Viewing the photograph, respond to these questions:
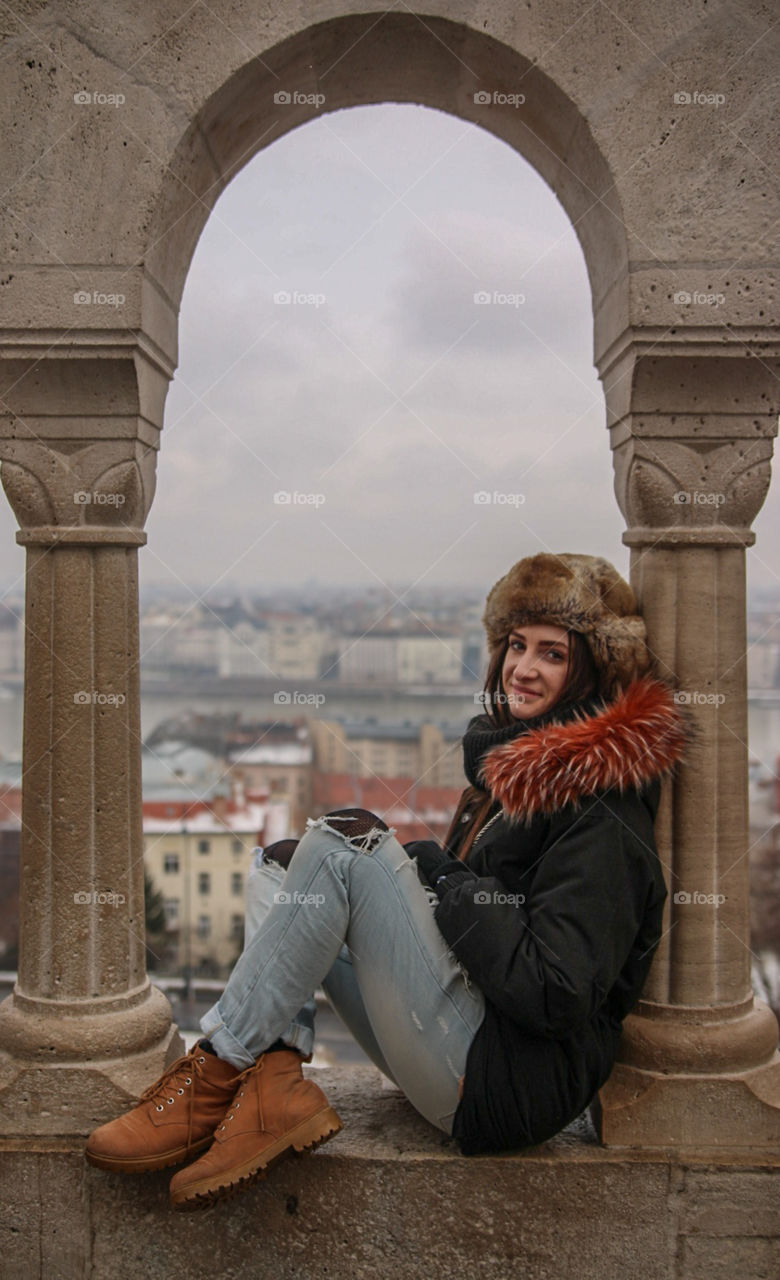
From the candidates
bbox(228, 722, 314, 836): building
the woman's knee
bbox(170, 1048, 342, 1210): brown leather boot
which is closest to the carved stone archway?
bbox(170, 1048, 342, 1210): brown leather boot

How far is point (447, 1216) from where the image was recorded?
2482 millimetres

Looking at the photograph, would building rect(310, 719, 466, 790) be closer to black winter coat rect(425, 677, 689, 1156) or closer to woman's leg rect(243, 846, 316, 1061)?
woman's leg rect(243, 846, 316, 1061)

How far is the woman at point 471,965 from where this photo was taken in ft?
7.23

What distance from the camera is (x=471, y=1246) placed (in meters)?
2.49

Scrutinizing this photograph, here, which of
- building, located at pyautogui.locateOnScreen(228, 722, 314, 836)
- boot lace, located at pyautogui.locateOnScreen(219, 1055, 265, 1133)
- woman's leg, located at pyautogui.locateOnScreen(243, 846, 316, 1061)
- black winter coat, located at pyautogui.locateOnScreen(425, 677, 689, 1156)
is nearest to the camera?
black winter coat, located at pyautogui.locateOnScreen(425, 677, 689, 1156)

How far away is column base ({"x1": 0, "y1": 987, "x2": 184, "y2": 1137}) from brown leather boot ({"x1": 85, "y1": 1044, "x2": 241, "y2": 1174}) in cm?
26

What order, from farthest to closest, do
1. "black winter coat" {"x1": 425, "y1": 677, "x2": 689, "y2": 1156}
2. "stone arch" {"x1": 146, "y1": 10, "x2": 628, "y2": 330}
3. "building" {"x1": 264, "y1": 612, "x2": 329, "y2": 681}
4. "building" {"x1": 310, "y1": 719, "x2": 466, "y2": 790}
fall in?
1. "building" {"x1": 310, "y1": 719, "x2": 466, "y2": 790}
2. "building" {"x1": 264, "y1": 612, "x2": 329, "y2": 681}
3. "stone arch" {"x1": 146, "y1": 10, "x2": 628, "y2": 330}
4. "black winter coat" {"x1": 425, "y1": 677, "x2": 689, "y2": 1156}

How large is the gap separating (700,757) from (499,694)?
0.47 meters

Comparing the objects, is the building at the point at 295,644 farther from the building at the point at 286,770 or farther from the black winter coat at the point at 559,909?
the black winter coat at the point at 559,909

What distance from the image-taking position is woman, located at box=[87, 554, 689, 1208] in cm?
221

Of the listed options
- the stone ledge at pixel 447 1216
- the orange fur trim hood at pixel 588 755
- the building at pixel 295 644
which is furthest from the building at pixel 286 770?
the orange fur trim hood at pixel 588 755

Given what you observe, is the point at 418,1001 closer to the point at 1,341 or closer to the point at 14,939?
the point at 1,341

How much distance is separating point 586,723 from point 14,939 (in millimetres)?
36466

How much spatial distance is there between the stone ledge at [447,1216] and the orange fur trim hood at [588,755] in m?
0.84
